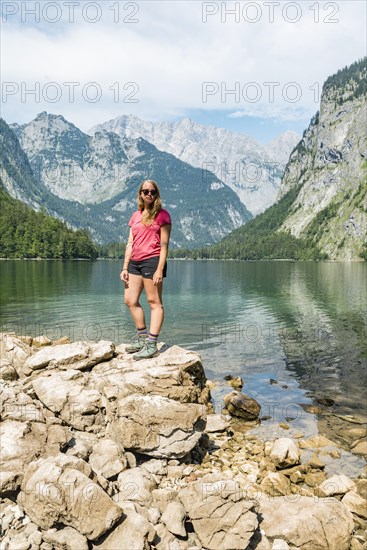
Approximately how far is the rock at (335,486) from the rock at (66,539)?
6.79 m

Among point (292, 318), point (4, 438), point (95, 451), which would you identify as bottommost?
point (292, 318)

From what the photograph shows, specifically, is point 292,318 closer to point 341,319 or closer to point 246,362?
point 341,319

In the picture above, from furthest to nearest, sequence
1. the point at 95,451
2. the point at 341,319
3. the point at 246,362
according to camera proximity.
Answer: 1. the point at 341,319
2. the point at 246,362
3. the point at 95,451

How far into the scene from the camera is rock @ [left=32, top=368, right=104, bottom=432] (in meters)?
11.3

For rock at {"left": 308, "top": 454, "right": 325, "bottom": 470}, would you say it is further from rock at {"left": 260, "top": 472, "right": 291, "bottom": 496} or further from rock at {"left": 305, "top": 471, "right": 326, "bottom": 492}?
rock at {"left": 260, "top": 472, "right": 291, "bottom": 496}

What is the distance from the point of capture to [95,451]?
393 inches

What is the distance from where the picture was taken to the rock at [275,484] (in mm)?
10930

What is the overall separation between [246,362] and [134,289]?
1686cm

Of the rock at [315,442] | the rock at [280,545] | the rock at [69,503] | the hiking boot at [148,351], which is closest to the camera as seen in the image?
the rock at [69,503]

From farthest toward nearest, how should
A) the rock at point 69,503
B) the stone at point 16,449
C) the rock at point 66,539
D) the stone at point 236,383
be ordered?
the stone at point 236,383
the stone at point 16,449
the rock at point 69,503
the rock at point 66,539

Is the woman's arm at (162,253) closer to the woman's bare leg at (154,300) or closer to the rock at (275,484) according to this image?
the woman's bare leg at (154,300)

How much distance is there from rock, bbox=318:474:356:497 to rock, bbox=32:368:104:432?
6.29m

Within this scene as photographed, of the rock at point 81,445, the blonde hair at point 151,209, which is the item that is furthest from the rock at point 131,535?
the blonde hair at point 151,209

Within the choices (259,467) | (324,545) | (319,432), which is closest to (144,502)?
(324,545)
